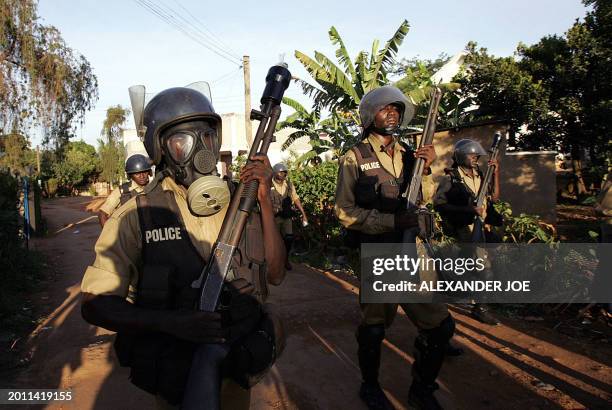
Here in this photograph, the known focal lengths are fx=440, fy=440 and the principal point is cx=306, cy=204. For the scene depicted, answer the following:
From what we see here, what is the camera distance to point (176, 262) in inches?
68.8

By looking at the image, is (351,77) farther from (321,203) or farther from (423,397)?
(423,397)

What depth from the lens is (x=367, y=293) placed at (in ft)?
10.3

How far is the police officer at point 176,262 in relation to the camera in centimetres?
165

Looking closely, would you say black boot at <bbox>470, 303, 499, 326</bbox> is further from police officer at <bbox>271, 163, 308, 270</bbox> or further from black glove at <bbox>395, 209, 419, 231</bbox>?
police officer at <bbox>271, 163, 308, 270</bbox>

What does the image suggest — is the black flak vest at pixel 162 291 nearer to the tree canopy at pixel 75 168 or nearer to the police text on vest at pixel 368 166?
the police text on vest at pixel 368 166

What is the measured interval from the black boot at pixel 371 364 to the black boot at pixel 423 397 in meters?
0.17

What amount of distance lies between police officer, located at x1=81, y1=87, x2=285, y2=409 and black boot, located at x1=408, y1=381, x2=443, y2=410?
1.54 m

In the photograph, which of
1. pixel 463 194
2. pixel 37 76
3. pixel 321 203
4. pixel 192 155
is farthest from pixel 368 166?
pixel 37 76

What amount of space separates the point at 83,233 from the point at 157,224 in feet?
49.1

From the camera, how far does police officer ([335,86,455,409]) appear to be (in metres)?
2.97

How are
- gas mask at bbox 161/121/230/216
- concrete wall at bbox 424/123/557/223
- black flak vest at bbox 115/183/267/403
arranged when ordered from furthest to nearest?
concrete wall at bbox 424/123/557/223 → gas mask at bbox 161/121/230/216 → black flak vest at bbox 115/183/267/403

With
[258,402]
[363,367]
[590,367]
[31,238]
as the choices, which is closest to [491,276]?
[590,367]

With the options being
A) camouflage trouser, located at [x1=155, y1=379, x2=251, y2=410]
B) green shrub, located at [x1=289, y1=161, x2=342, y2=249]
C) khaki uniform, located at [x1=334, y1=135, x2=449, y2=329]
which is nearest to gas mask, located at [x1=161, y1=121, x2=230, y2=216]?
camouflage trouser, located at [x1=155, y1=379, x2=251, y2=410]

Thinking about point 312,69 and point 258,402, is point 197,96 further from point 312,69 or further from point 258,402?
point 312,69
